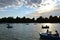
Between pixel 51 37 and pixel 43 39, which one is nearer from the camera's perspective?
pixel 51 37

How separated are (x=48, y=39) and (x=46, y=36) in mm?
1320

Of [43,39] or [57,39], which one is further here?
[43,39]

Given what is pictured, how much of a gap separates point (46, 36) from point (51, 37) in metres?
3.10

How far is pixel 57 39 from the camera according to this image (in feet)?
194

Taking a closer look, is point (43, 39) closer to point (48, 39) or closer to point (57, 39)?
point (48, 39)

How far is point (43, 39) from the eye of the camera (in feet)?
217

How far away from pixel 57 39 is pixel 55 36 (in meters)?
0.98

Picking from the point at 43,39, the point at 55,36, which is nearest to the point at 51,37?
the point at 55,36

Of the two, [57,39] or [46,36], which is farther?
[46,36]

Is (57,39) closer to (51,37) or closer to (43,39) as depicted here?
(51,37)

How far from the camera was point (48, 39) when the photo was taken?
62656mm

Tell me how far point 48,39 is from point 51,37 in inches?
85.5

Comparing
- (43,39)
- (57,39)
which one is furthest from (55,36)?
(43,39)

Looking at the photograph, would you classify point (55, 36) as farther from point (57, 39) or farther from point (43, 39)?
point (43, 39)
